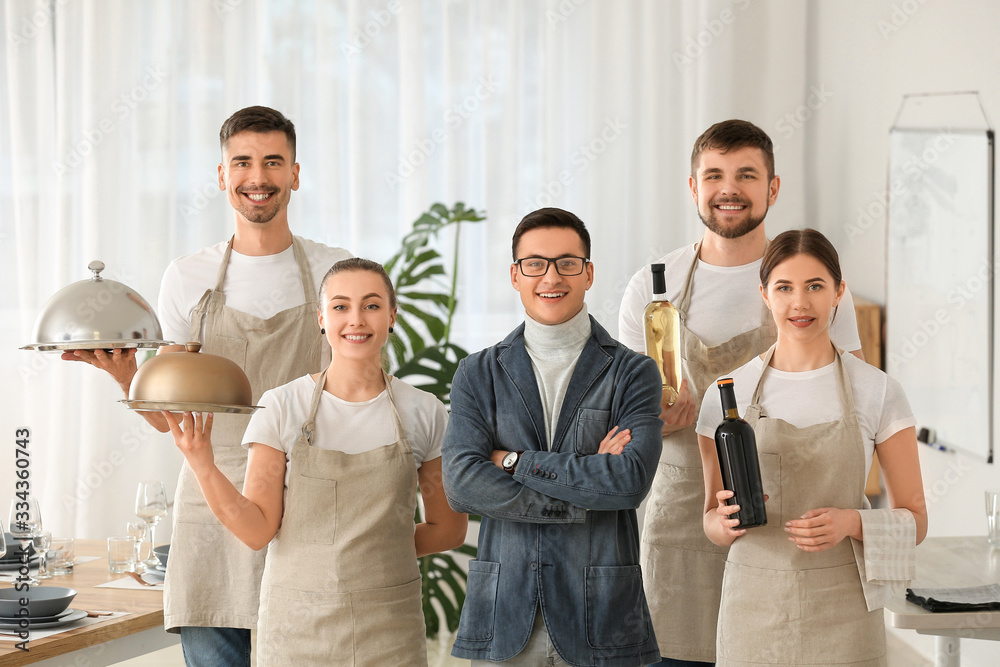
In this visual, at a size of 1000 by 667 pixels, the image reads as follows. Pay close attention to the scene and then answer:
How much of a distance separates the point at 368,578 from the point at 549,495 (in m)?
0.37

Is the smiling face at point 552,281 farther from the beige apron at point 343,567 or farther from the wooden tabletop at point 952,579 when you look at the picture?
the wooden tabletop at point 952,579

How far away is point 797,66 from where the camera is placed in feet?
13.7

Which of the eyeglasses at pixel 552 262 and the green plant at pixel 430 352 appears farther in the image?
the green plant at pixel 430 352

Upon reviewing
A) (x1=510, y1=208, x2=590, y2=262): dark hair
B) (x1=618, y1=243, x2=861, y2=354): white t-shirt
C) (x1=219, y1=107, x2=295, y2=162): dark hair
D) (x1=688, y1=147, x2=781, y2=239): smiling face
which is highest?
(x1=219, y1=107, x2=295, y2=162): dark hair

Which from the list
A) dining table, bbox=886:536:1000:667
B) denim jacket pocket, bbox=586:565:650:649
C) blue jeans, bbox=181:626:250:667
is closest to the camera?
denim jacket pocket, bbox=586:565:650:649

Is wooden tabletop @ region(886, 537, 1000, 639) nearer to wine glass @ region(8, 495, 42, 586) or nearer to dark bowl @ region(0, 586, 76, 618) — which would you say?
dark bowl @ region(0, 586, 76, 618)

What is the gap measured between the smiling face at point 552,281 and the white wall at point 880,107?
1.80m

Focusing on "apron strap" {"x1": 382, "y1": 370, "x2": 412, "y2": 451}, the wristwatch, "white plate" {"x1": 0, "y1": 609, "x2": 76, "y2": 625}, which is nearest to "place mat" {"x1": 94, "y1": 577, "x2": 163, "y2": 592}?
"white plate" {"x1": 0, "y1": 609, "x2": 76, "y2": 625}

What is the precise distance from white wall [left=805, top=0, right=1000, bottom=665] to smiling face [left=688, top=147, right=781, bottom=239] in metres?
1.25

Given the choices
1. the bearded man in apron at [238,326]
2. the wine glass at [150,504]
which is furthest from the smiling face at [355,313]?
the wine glass at [150,504]

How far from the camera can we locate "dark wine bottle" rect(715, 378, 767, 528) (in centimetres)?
158

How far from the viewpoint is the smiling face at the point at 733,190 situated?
1948 mm

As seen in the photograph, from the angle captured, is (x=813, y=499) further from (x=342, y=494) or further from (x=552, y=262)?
(x=342, y=494)

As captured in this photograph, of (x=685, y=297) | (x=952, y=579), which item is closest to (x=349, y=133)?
(x=685, y=297)
